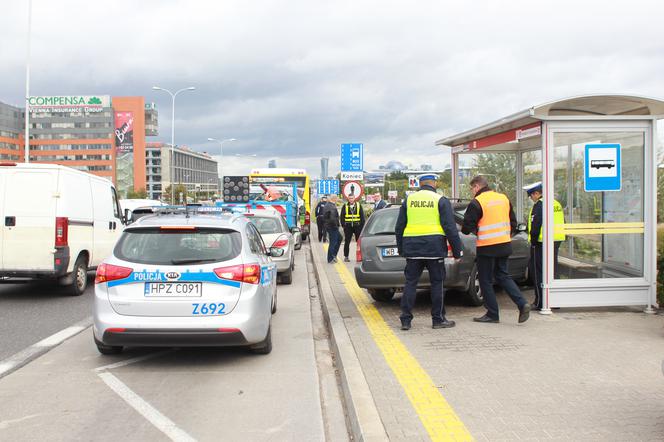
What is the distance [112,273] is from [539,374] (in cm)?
401

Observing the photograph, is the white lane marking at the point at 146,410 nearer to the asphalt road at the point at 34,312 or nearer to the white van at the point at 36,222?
the asphalt road at the point at 34,312

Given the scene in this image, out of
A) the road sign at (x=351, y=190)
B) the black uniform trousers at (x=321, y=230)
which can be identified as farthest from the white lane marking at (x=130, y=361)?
the black uniform trousers at (x=321, y=230)

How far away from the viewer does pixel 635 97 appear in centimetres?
764

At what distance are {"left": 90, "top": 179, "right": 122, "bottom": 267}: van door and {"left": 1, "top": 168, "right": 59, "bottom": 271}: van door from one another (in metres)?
1.40

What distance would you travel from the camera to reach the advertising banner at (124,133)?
440ft

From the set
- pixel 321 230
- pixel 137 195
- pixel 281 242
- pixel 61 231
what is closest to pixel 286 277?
pixel 281 242

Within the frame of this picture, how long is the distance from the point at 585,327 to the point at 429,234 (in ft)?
6.88

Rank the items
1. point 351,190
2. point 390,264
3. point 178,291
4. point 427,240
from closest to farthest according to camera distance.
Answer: point 178,291 < point 427,240 < point 390,264 < point 351,190

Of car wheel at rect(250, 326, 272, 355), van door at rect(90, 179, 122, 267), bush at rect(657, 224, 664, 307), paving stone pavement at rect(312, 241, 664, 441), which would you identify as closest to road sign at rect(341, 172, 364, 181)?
van door at rect(90, 179, 122, 267)

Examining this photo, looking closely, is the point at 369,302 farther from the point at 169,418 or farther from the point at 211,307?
the point at 169,418

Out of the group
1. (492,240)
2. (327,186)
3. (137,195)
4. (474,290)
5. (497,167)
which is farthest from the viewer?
(137,195)

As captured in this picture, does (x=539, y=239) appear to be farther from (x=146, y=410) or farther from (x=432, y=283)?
(x=146, y=410)

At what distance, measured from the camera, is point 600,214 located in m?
8.41

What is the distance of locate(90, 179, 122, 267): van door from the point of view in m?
12.1
